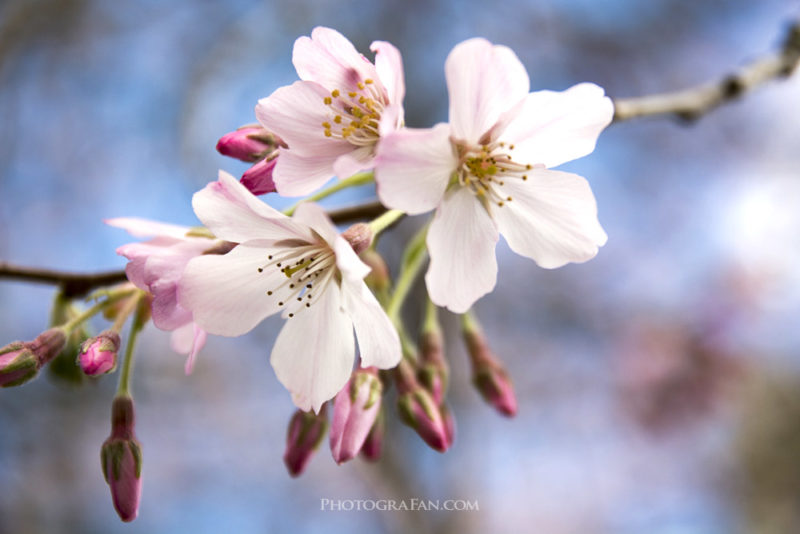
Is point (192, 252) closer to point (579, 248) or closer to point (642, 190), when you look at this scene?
point (579, 248)

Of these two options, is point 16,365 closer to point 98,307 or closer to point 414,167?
point 98,307

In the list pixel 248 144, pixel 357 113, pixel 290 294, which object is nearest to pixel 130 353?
pixel 290 294

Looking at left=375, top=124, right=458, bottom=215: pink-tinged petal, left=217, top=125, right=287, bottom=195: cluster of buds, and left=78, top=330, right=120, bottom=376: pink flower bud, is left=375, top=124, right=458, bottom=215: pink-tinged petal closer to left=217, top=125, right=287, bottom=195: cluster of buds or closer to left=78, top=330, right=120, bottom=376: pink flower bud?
left=217, top=125, right=287, bottom=195: cluster of buds

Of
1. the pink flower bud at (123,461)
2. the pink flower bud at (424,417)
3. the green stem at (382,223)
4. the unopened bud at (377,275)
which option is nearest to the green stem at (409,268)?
the unopened bud at (377,275)

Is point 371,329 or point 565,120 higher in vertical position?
point 565,120

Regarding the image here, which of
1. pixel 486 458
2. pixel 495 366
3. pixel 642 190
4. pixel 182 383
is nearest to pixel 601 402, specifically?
pixel 486 458

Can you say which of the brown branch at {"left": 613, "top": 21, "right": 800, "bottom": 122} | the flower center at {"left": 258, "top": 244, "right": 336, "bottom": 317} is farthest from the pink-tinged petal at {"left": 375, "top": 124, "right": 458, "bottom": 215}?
the brown branch at {"left": 613, "top": 21, "right": 800, "bottom": 122}
